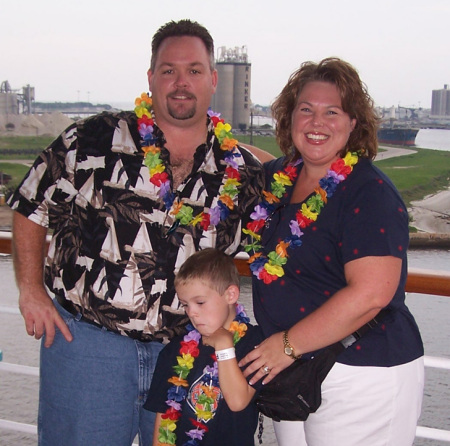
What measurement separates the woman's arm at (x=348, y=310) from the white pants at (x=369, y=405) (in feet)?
0.42

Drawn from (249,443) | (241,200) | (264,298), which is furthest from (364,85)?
(249,443)

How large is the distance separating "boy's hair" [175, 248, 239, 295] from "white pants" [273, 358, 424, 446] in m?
0.36

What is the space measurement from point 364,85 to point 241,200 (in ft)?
1.70

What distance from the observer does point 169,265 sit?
169cm

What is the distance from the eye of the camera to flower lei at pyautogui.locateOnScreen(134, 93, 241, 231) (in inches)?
66.6

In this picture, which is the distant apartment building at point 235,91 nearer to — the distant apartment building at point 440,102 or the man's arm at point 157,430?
the man's arm at point 157,430

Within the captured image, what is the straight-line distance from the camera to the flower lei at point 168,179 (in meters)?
1.69

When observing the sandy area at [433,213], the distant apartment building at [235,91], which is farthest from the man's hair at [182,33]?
the sandy area at [433,213]

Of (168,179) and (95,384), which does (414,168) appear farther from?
(95,384)

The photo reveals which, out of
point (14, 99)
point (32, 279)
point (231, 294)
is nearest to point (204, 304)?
point (231, 294)

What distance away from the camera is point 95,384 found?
5.65 ft

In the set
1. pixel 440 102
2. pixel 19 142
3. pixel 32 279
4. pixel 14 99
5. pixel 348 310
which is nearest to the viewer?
pixel 348 310

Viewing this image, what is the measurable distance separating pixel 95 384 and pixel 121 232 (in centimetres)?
48

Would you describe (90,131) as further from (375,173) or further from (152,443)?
(152,443)
